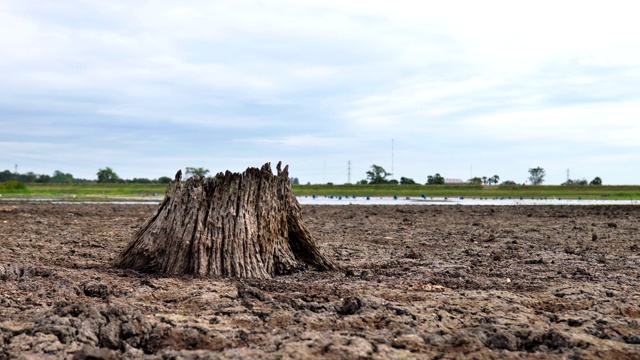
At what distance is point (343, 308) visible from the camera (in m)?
7.66

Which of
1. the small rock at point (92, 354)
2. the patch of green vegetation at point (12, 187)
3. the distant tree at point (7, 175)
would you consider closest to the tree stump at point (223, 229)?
the small rock at point (92, 354)

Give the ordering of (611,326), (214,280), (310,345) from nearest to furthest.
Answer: (310,345), (611,326), (214,280)

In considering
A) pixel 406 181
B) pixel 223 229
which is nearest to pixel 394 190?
pixel 406 181

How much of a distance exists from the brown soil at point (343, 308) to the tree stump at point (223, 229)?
17.7 inches

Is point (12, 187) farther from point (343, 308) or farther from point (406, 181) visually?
A: point (343, 308)

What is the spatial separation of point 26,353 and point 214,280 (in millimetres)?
3567

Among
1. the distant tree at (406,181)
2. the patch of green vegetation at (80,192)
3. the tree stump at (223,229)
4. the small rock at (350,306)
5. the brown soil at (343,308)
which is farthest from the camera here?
the distant tree at (406,181)

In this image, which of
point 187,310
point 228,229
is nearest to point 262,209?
point 228,229

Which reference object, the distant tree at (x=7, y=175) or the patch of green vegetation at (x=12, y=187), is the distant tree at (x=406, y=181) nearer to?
the patch of green vegetation at (x=12, y=187)

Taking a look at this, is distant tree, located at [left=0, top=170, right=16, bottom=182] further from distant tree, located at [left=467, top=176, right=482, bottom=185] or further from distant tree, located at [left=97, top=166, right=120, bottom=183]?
distant tree, located at [left=467, top=176, right=482, bottom=185]

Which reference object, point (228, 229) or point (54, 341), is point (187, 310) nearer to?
point (54, 341)

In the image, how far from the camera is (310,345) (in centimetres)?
607

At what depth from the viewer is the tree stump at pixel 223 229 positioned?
9906 mm

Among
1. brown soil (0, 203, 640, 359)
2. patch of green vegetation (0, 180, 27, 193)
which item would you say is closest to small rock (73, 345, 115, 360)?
brown soil (0, 203, 640, 359)
